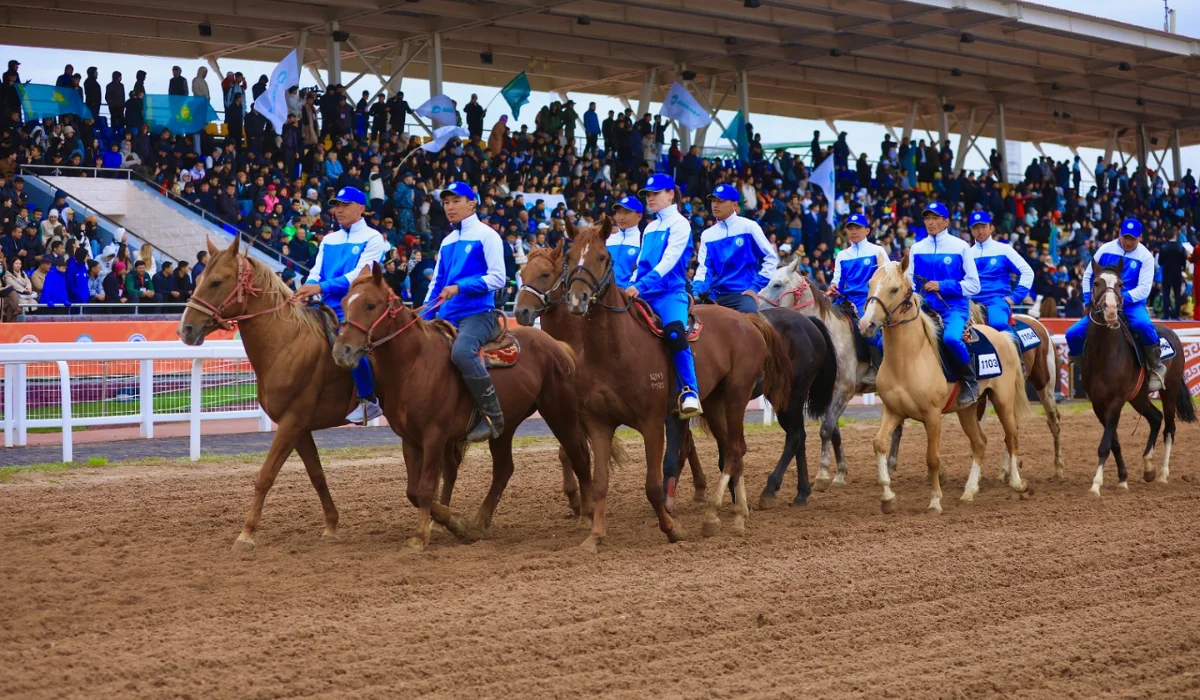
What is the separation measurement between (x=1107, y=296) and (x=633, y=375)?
514 cm

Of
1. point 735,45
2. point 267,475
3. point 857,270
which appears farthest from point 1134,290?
point 735,45

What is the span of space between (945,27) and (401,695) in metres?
26.0

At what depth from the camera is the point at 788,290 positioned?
11297 mm

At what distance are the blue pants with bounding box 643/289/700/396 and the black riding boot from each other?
1.26 meters

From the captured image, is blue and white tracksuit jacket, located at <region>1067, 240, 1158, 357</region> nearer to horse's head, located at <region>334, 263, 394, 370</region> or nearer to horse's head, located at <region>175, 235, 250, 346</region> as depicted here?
horse's head, located at <region>334, 263, 394, 370</region>

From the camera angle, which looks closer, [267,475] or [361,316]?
[361,316]

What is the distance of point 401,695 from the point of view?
4906 millimetres

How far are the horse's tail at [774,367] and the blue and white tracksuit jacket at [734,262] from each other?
79cm

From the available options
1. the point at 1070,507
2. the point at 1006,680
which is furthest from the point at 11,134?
the point at 1006,680

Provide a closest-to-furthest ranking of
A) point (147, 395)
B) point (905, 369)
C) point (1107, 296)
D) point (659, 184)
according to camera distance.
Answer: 1. point (659, 184)
2. point (905, 369)
3. point (1107, 296)
4. point (147, 395)

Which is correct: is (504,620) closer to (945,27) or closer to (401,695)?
(401,695)

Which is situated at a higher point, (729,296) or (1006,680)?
(729,296)

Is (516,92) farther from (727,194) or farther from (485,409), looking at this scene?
(485,409)

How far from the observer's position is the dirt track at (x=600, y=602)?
16.8 feet
